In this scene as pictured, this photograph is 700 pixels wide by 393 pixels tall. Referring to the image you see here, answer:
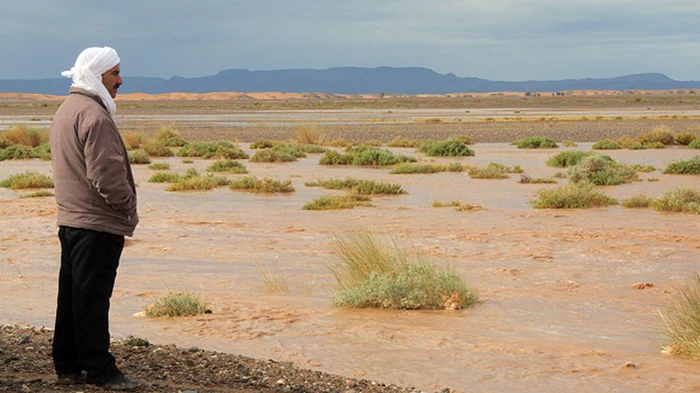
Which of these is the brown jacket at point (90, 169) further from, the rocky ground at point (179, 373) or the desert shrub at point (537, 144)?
the desert shrub at point (537, 144)

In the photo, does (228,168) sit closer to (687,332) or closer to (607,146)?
(607,146)

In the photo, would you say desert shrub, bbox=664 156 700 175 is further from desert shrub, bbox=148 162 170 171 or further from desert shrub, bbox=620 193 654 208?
desert shrub, bbox=148 162 170 171

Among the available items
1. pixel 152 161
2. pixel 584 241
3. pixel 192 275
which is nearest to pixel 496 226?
pixel 584 241

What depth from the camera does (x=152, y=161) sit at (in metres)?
31.2

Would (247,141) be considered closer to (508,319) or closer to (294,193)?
(294,193)

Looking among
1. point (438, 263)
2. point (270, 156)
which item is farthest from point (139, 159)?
point (438, 263)

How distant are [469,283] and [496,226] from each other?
4.79 metres

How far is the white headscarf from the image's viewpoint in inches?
220

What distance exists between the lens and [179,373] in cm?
648

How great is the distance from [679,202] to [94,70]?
13.7m

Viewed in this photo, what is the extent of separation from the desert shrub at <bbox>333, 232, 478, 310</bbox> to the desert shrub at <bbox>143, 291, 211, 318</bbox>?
4.62ft

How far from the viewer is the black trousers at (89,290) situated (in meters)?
5.52

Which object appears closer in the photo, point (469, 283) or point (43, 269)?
point (469, 283)

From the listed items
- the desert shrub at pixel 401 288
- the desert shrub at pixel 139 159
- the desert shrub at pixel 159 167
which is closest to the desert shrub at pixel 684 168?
the desert shrub at pixel 159 167
